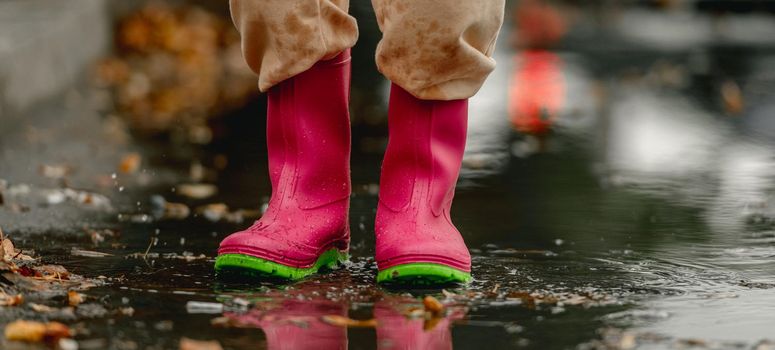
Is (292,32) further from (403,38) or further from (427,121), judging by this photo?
(427,121)

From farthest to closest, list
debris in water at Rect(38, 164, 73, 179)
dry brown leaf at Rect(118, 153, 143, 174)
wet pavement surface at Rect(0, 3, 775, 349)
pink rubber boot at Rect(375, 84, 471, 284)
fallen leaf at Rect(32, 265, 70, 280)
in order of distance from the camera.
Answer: dry brown leaf at Rect(118, 153, 143, 174), debris in water at Rect(38, 164, 73, 179), pink rubber boot at Rect(375, 84, 471, 284), fallen leaf at Rect(32, 265, 70, 280), wet pavement surface at Rect(0, 3, 775, 349)

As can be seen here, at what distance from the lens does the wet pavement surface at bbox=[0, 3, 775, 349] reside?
268 cm

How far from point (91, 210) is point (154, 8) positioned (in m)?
7.37

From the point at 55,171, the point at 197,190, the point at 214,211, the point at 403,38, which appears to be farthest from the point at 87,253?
the point at 55,171

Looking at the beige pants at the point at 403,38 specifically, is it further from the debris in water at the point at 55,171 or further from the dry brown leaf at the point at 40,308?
the debris in water at the point at 55,171

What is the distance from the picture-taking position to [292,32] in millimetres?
3164

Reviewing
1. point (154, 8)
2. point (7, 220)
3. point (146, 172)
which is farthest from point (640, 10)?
point (7, 220)

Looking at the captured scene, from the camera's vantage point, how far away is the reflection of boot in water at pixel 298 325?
2553mm

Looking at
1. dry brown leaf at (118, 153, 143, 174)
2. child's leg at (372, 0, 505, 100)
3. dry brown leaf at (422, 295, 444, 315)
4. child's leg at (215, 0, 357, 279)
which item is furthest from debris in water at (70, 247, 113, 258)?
dry brown leaf at (118, 153, 143, 174)

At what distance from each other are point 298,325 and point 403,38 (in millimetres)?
760

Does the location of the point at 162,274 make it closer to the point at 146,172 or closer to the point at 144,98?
the point at 146,172

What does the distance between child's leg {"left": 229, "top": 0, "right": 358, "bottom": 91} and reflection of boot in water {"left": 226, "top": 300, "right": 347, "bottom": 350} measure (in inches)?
23.3

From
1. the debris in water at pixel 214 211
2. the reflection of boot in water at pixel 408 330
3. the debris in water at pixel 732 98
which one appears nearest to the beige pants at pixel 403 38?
the reflection of boot in water at pixel 408 330

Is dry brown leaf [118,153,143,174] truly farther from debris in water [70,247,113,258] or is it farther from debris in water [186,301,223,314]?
debris in water [186,301,223,314]
